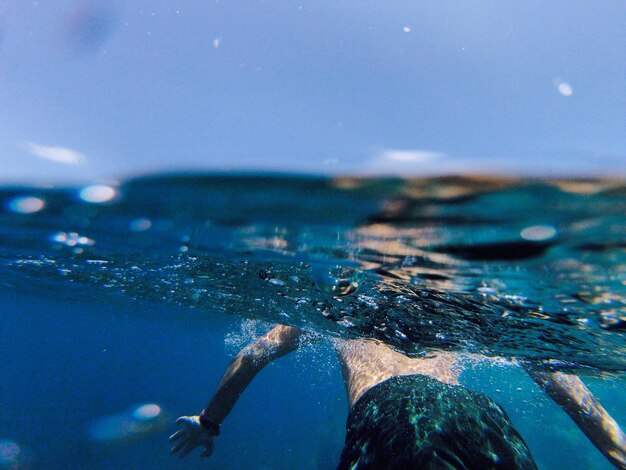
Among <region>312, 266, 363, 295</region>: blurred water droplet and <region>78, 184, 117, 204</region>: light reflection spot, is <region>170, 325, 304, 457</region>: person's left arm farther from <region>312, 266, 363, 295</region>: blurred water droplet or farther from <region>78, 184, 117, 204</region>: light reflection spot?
<region>78, 184, 117, 204</region>: light reflection spot

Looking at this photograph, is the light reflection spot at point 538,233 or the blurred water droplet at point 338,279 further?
the blurred water droplet at point 338,279

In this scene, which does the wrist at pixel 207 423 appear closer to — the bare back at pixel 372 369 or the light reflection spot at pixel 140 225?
the bare back at pixel 372 369

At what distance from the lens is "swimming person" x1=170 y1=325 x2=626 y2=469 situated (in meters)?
3.92

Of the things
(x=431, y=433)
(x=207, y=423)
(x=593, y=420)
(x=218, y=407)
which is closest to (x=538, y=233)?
(x=431, y=433)

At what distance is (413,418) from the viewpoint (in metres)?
4.43

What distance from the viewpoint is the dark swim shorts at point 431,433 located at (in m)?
3.80

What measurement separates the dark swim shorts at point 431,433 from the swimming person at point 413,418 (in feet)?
0.04

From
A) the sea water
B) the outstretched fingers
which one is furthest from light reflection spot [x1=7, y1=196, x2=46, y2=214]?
the outstretched fingers

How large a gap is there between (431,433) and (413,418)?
0.36 m

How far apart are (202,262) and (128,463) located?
25887mm

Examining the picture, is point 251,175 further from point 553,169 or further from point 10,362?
point 10,362

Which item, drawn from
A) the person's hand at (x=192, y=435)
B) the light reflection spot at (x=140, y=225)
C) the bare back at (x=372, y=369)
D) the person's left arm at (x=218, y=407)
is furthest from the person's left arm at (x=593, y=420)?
the light reflection spot at (x=140, y=225)

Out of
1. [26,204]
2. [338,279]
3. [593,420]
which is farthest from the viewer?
[338,279]

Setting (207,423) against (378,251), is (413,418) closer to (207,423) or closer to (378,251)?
(378,251)
